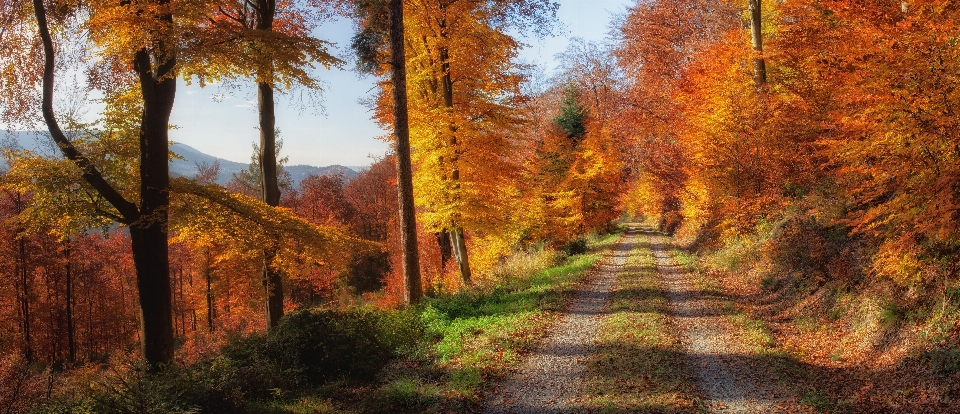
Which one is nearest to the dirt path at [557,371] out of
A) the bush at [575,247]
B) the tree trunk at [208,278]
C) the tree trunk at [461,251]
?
the tree trunk at [461,251]

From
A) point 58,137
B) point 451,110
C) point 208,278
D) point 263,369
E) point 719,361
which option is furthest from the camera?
point 208,278

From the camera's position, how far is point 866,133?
8.12 meters

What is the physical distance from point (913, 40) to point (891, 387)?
5030 mm

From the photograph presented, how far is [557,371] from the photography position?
770 centimetres

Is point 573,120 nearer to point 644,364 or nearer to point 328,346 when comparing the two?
point 644,364

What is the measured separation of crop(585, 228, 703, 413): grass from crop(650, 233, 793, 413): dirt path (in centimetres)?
23

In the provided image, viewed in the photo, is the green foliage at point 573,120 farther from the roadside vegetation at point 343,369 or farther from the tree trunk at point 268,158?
the roadside vegetation at point 343,369

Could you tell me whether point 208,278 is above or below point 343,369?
below

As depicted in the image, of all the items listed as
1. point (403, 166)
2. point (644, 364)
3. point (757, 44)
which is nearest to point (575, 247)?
point (757, 44)

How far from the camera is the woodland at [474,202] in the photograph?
6.82 m

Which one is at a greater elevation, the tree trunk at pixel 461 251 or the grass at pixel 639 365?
the tree trunk at pixel 461 251

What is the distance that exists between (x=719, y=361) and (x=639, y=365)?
1.44 meters

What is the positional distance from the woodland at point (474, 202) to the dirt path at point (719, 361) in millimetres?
329

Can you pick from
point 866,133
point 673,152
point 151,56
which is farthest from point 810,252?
point 151,56
